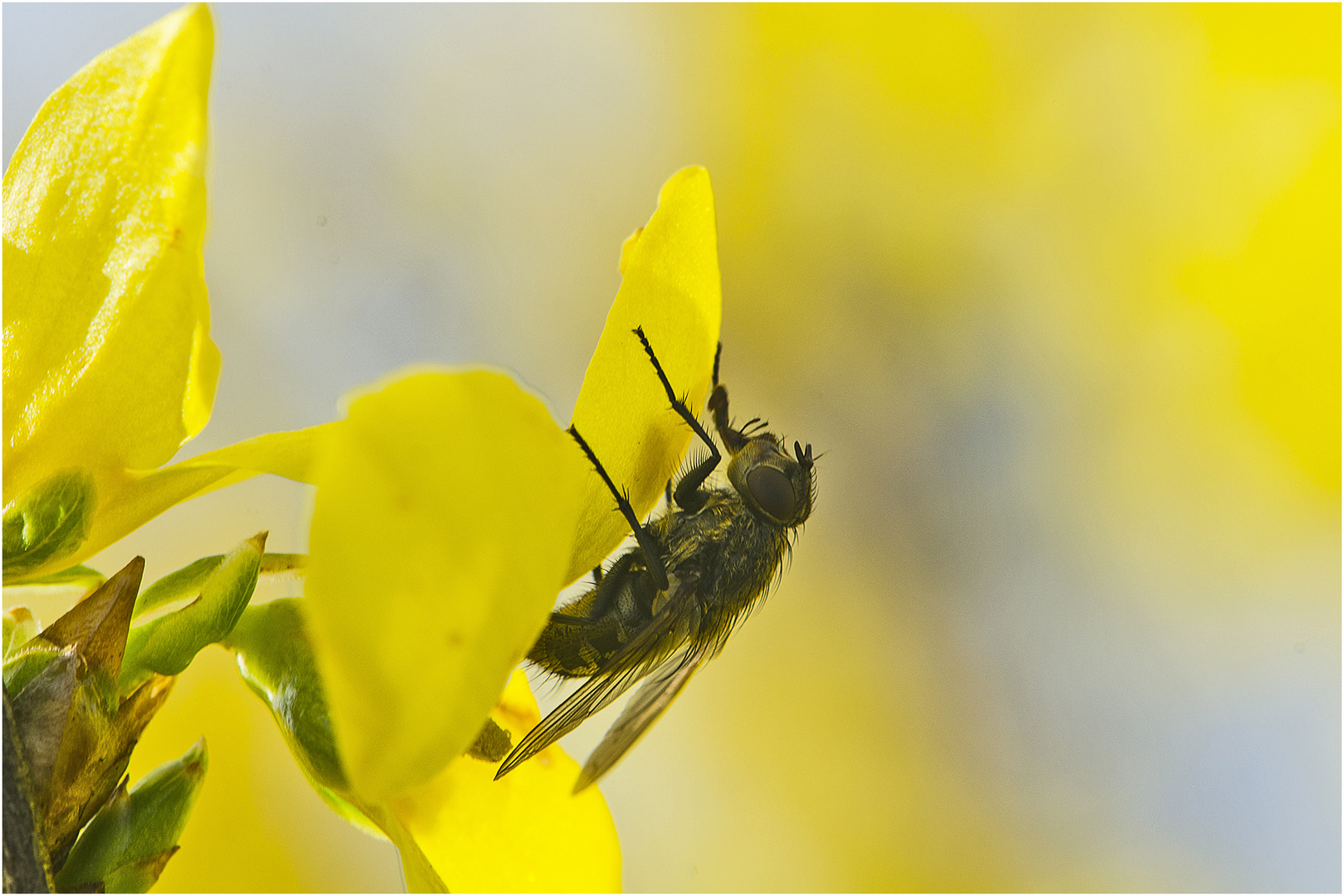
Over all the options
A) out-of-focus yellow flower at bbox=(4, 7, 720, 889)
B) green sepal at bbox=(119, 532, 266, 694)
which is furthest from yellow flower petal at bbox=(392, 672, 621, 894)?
green sepal at bbox=(119, 532, 266, 694)

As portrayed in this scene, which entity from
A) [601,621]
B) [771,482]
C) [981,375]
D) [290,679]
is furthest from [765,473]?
[981,375]

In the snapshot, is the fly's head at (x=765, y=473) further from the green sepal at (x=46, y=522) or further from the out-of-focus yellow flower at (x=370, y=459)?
the green sepal at (x=46, y=522)

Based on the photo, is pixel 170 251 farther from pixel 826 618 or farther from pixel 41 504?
pixel 826 618

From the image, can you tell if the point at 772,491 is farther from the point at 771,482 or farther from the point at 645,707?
the point at 645,707

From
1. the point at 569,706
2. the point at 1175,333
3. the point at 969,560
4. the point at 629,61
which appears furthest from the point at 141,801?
the point at 1175,333

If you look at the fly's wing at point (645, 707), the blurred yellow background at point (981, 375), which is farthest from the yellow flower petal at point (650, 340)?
the blurred yellow background at point (981, 375)

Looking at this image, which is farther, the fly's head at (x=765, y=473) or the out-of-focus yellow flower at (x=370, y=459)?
the fly's head at (x=765, y=473)
